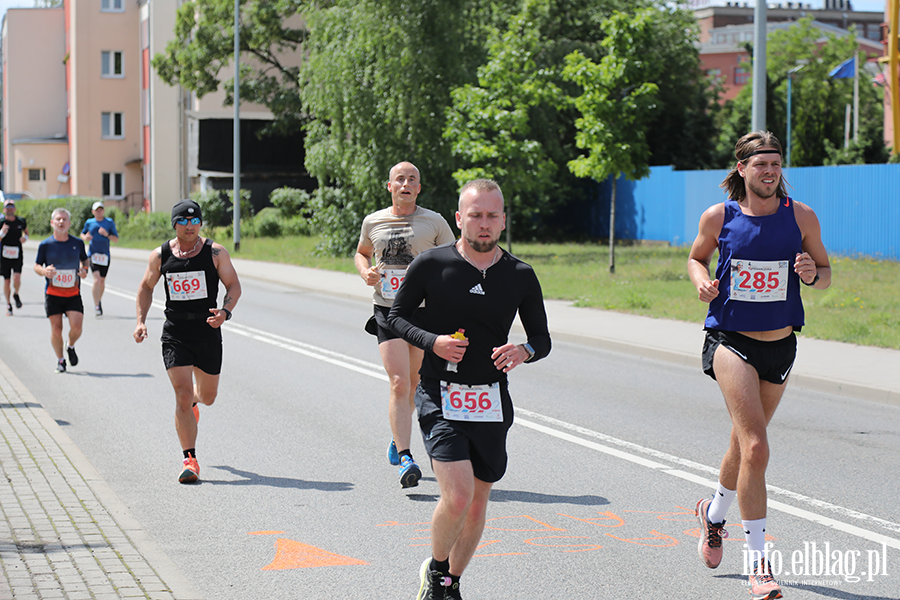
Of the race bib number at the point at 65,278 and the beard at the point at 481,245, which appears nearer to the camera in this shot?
the beard at the point at 481,245

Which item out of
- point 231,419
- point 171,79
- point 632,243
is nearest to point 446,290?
point 231,419

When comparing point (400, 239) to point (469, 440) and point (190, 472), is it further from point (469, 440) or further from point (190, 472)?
point (469, 440)

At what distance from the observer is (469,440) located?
14.3 ft

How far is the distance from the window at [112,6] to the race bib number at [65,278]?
54.4 meters

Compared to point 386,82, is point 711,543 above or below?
below

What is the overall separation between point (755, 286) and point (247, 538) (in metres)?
3.00

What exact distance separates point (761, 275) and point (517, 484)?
102 inches

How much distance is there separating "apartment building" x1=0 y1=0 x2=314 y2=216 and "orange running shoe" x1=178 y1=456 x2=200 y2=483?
148 ft

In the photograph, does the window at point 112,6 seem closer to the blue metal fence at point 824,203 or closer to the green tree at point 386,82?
the green tree at point 386,82

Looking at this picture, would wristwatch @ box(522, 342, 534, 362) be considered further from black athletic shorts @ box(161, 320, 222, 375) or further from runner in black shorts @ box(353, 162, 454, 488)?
black athletic shorts @ box(161, 320, 222, 375)

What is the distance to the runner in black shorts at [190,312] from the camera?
712 cm

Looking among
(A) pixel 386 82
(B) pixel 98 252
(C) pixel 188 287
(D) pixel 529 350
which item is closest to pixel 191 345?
(C) pixel 188 287

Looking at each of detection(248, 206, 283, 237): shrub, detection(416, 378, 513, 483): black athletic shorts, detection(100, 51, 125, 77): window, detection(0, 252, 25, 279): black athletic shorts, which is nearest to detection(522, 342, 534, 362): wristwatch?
detection(416, 378, 513, 483): black athletic shorts

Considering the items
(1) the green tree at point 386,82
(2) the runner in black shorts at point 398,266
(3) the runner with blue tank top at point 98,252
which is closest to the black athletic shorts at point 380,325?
(2) the runner in black shorts at point 398,266
